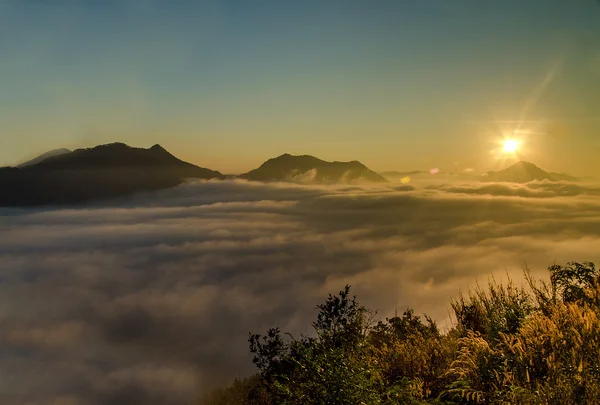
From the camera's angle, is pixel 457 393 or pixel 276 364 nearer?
pixel 457 393

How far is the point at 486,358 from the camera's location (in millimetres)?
12672

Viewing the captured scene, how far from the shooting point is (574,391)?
31.6ft

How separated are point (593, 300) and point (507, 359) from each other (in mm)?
5164

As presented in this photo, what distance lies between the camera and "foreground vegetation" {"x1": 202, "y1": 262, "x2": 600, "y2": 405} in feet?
34.7

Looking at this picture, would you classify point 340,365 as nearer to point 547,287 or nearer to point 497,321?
point 497,321

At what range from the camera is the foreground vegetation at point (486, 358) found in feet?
34.7

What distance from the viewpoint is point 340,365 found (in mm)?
12047

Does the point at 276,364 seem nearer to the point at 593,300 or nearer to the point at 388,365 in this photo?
the point at 388,365

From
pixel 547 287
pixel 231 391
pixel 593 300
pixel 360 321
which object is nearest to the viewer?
pixel 593 300

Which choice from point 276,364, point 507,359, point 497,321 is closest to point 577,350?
point 507,359

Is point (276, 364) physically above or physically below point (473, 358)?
below

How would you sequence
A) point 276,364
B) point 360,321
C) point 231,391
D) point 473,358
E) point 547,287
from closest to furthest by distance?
1. point 473,358
2. point 547,287
3. point 360,321
4. point 276,364
5. point 231,391

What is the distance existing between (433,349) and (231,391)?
2060 inches

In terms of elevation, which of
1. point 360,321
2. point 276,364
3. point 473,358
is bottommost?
point 276,364
